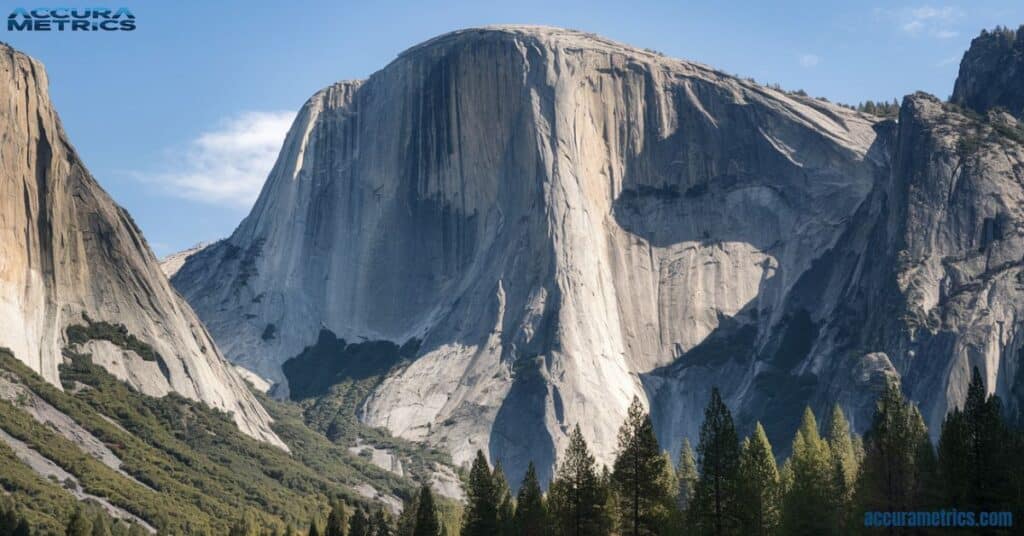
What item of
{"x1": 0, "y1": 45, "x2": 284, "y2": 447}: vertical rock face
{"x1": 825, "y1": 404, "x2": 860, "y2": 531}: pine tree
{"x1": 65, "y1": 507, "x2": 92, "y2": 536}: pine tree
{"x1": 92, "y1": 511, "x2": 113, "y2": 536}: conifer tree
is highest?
{"x1": 0, "y1": 45, "x2": 284, "y2": 447}: vertical rock face

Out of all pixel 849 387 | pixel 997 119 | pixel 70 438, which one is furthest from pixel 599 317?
pixel 70 438

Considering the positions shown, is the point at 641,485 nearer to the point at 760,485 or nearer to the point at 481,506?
the point at 760,485

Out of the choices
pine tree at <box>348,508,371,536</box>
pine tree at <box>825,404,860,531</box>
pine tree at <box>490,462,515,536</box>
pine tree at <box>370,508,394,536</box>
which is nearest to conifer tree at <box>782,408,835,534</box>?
pine tree at <box>825,404,860,531</box>

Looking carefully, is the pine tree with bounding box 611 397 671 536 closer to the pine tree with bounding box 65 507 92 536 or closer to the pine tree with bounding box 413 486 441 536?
the pine tree with bounding box 413 486 441 536

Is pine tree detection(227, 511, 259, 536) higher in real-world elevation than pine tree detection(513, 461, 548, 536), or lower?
higher

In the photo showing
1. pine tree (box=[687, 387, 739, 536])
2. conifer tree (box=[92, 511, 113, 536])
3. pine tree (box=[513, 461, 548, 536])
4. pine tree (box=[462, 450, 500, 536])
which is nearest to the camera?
pine tree (box=[687, 387, 739, 536])

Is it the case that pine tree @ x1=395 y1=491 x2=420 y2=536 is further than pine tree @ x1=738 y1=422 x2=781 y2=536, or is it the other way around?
pine tree @ x1=395 y1=491 x2=420 y2=536
